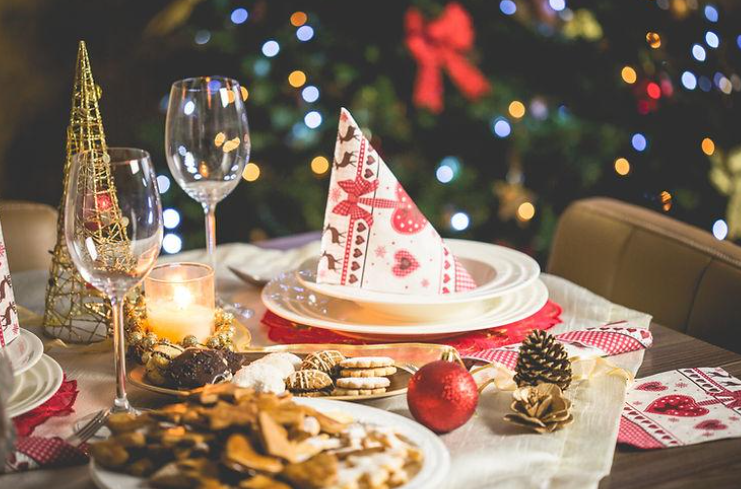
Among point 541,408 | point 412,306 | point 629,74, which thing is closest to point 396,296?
point 412,306

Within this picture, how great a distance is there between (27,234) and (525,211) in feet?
5.89

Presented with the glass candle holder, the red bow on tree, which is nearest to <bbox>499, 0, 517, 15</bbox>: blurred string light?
the red bow on tree

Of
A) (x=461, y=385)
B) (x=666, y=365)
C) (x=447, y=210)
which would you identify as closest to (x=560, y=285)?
(x=666, y=365)

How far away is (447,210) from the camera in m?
2.96

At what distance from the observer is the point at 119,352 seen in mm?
825

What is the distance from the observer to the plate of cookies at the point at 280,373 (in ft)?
2.85

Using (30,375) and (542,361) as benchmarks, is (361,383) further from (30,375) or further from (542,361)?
(30,375)

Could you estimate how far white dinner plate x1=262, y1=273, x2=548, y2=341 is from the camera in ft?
3.44

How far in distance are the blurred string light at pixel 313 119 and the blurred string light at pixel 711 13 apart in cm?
124

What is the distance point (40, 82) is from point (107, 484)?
2.32m

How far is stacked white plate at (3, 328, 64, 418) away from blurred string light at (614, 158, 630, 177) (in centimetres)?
237

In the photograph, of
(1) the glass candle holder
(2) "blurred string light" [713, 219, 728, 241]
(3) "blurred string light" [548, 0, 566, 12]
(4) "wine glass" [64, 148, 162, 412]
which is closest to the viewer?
(4) "wine glass" [64, 148, 162, 412]

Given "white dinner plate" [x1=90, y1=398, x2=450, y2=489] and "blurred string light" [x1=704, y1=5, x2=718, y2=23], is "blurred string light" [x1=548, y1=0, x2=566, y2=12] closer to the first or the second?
"blurred string light" [x1=704, y1=5, x2=718, y2=23]

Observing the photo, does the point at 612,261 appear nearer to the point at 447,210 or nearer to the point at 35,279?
the point at 35,279
